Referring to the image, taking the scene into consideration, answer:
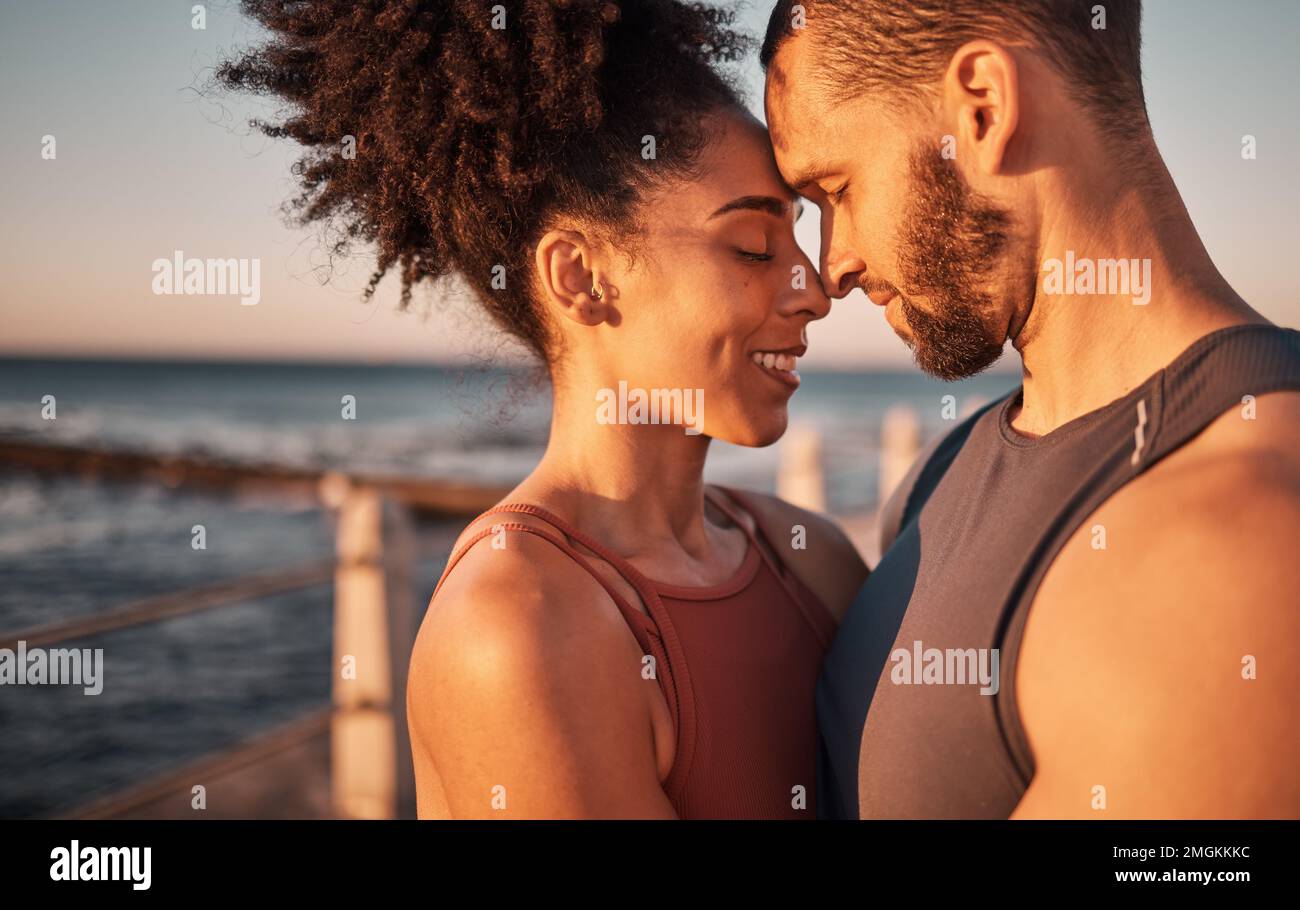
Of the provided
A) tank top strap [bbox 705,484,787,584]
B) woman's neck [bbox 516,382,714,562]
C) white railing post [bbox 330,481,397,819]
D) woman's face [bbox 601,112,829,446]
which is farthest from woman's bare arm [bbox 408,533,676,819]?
white railing post [bbox 330,481,397,819]

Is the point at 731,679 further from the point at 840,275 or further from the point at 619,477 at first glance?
the point at 840,275

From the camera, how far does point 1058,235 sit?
183cm

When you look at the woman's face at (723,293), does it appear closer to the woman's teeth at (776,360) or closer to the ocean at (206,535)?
the woman's teeth at (776,360)

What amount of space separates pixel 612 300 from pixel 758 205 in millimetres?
383

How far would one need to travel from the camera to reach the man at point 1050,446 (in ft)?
4.41

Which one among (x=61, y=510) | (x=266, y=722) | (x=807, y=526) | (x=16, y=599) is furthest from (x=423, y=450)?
(x=807, y=526)

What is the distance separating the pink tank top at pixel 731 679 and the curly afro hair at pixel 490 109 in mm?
651

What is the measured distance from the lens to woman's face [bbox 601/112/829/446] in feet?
7.05

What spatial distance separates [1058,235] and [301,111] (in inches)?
64.7

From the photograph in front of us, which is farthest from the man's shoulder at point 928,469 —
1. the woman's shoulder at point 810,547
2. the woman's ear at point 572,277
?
the woman's ear at point 572,277

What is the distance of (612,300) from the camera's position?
2.20m

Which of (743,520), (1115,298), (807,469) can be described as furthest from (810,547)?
(807,469)

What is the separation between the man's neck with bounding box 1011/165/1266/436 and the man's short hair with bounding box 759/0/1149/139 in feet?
0.55
